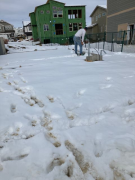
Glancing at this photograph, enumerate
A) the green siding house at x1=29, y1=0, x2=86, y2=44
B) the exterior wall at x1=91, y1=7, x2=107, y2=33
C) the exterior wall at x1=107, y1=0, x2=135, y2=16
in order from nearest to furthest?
the exterior wall at x1=107, y1=0, x2=135, y2=16
the green siding house at x1=29, y1=0, x2=86, y2=44
the exterior wall at x1=91, y1=7, x2=107, y2=33

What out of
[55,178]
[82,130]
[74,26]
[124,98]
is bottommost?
[55,178]

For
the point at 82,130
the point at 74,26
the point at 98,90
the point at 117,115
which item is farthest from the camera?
the point at 74,26

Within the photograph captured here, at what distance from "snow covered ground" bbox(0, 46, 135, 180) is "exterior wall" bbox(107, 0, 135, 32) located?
1471 cm

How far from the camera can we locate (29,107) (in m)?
2.35

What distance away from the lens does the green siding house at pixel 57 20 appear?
21.9m

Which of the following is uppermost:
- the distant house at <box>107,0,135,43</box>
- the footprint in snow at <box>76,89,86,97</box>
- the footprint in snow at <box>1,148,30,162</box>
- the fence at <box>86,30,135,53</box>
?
the distant house at <box>107,0,135,43</box>

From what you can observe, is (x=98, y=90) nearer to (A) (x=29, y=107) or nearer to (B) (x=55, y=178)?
(A) (x=29, y=107)

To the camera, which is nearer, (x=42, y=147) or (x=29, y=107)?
(x=42, y=147)

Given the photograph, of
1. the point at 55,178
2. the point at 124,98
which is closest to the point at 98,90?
the point at 124,98

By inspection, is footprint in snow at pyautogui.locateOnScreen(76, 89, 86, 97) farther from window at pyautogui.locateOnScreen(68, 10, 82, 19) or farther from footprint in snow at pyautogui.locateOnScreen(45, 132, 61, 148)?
window at pyautogui.locateOnScreen(68, 10, 82, 19)

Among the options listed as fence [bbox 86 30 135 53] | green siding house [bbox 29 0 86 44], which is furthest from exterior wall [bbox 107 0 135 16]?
green siding house [bbox 29 0 86 44]

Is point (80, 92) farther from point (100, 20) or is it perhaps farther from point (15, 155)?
point (100, 20)

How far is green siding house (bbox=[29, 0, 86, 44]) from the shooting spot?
21.9m

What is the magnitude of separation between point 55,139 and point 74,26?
25.6m
